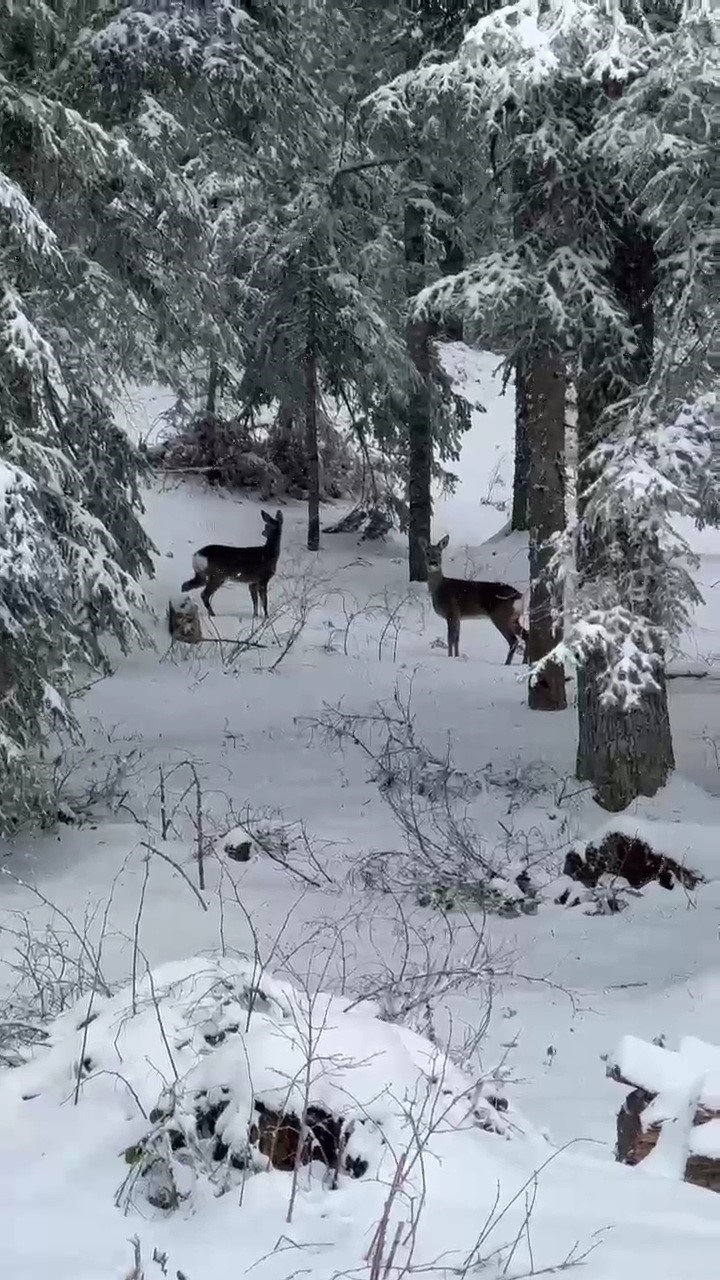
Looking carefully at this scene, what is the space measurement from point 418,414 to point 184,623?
5658 millimetres

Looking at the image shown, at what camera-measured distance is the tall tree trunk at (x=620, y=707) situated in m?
8.67

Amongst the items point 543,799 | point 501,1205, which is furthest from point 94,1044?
point 543,799

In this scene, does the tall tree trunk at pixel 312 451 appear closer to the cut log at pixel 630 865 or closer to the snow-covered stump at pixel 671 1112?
the cut log at pixel 630 865

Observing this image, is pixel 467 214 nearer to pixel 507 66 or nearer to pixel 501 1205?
pixel 507 66

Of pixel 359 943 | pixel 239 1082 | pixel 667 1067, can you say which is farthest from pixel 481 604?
pixel 239 1082

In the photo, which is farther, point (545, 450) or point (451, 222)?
point (451, 222)

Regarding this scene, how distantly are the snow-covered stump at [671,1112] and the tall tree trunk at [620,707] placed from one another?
4.58 meters

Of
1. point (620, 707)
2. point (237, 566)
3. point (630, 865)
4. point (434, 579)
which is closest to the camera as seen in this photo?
point (630, 865)

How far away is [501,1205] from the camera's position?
11.6ft

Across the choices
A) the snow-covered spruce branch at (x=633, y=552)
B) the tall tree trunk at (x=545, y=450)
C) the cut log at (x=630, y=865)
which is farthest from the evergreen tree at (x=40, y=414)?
the tall tree trunk at (x=545, y=450)

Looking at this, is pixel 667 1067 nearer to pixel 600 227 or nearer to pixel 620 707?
pixel 620 707

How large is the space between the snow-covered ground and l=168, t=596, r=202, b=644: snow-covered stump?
0.24m

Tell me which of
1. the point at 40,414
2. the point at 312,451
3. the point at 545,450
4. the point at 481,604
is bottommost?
the point at 481,604

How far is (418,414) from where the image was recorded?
1923 cm
